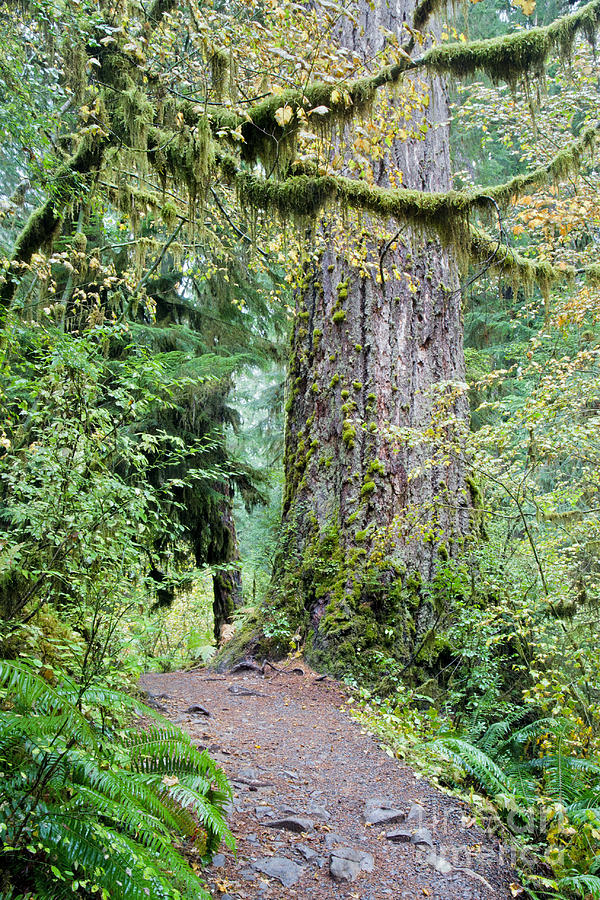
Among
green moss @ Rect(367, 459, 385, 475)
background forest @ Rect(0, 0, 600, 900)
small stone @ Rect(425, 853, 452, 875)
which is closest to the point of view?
background forest @ Rect(0, 0, 600, 900)

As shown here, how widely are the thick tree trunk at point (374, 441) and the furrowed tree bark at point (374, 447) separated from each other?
0.05 feet

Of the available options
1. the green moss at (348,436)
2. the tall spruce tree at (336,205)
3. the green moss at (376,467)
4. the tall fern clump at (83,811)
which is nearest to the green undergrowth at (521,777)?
the tall spruce tree at (336,205)

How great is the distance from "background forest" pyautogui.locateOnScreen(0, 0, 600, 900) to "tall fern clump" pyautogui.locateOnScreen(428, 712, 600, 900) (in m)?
0.02

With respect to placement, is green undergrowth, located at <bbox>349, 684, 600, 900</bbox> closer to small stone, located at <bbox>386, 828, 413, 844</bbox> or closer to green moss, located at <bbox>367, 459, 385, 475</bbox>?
small stone, located at <bbox>386, 828, 413, 844</bbox>

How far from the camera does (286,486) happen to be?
711cm

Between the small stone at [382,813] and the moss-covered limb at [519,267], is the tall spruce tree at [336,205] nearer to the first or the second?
the moss-covered limb at [519,267]

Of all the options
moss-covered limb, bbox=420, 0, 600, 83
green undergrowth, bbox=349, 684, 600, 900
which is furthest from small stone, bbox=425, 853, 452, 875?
moss-covered limb, bbox=420, 0, 600, 83

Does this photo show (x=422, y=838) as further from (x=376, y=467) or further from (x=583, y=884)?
(x=376, y=467)

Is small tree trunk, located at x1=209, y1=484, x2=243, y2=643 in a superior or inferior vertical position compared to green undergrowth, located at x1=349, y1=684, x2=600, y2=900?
superior

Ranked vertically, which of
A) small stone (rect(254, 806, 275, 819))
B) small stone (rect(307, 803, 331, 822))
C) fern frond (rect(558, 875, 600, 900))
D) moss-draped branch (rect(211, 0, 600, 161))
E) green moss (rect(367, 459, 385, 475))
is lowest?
fern frond (rect(558, 875, 600, 900))

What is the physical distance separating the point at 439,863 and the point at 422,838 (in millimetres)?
184

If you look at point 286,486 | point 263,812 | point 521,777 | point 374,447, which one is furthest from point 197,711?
point 374,447

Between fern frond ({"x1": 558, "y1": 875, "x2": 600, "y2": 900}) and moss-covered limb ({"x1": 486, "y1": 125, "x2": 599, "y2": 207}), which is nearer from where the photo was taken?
fern frond ({"x1": 558, "y1": 875, "x2": 600, "y2": 900})

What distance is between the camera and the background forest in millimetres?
2520
